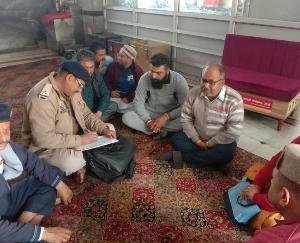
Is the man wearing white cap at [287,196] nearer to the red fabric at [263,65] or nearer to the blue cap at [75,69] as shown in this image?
the blue cap at [75,69]

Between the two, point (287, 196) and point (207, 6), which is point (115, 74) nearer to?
point (207, 6)

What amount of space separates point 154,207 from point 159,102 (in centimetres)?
131

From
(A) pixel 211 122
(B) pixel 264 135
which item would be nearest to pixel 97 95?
(A) pixel 211 122

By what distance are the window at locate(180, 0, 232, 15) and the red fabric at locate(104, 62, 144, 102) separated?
6.17 feet

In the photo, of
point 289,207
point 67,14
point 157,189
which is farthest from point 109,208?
point 67,14

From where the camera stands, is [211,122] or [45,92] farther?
[211,122]

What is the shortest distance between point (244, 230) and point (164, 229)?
563 mm

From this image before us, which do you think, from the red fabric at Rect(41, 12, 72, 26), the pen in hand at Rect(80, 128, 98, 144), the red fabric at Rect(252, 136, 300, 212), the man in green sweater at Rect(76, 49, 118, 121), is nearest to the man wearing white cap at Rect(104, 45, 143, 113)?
the man in green sweater at Rect(76, 49, 118, 121)

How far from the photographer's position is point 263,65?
148 inches

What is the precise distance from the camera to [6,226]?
54.8 inches

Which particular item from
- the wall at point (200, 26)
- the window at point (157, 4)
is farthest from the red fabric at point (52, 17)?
the window at point (157, 4)

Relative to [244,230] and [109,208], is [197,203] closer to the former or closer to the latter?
[244,230]

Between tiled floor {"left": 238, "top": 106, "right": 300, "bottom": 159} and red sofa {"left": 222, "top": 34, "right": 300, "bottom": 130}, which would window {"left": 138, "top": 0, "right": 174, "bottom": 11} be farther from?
tiled floor {"left": 238, "top": 106, "right": 300, "bottom": 159}

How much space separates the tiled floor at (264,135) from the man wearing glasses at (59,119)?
1686mm
